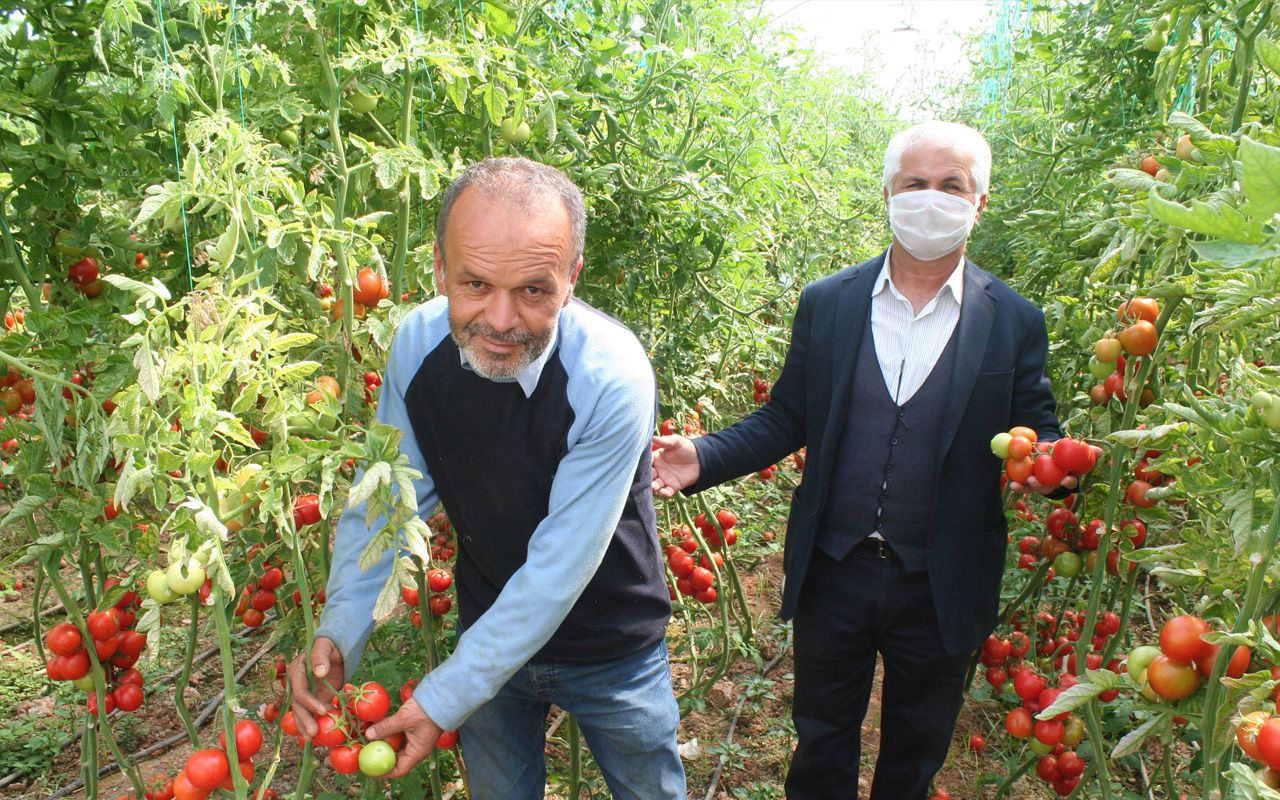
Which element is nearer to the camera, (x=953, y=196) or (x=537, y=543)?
(x=537, y=543)

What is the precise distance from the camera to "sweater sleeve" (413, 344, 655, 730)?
4.34ft

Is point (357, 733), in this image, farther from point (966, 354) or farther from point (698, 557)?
point (698, 557)

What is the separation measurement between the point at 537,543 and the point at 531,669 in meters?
0.35

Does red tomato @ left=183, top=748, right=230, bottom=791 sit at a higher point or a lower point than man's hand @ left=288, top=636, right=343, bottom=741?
lower

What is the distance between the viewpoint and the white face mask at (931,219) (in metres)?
1.87

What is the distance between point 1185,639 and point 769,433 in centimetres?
102

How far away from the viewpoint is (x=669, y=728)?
1614mm

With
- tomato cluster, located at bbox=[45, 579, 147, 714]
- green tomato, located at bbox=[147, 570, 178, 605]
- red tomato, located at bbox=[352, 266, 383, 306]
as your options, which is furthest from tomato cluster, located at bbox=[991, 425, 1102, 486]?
tomato cluster, located at bbox=[45, 579, 147, 714]

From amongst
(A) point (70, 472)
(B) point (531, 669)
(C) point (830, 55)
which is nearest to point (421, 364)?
(B) point (531, 669)

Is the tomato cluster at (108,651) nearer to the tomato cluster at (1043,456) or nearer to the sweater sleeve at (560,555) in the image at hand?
the sweater sleeve at (560,555)

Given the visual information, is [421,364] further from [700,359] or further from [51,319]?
[700,359]

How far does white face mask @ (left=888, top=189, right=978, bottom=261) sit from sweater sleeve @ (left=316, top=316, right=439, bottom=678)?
1.03m

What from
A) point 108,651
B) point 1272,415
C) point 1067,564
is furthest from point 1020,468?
point 108,651

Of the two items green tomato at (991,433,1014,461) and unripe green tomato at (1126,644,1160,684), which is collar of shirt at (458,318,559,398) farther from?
unripe green tomato at (1126,644,1160,684)
